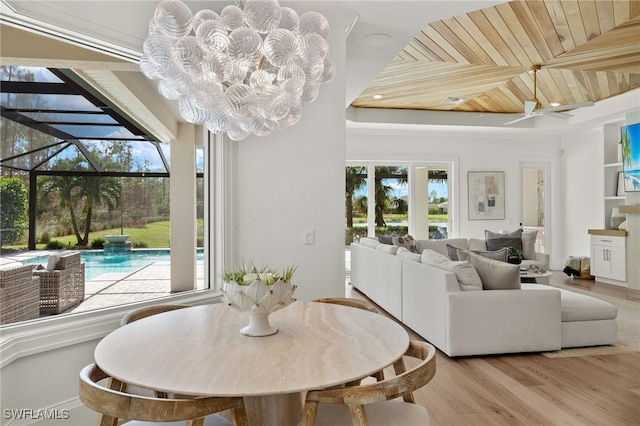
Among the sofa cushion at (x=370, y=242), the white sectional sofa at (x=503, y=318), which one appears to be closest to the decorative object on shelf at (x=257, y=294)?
the white sectional sofa at (x=503, y=318)

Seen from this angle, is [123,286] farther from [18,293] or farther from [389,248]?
[389,248]

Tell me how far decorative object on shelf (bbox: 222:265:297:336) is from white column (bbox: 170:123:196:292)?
56.8 inches

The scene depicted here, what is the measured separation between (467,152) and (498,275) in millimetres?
5120

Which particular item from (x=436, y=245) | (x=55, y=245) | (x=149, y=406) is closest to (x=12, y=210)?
(x=55, y=245)

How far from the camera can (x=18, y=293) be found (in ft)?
7.38

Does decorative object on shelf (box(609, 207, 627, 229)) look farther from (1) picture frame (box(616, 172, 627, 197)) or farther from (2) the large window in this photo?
(2) the large window

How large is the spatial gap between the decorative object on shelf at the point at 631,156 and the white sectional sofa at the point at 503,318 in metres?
3.73

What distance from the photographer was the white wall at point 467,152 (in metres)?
7.80

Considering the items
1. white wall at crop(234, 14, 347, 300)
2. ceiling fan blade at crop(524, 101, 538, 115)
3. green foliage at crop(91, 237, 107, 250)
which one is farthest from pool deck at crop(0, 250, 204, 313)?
ceiling fan blade at crop(524, 101, 538, 115)

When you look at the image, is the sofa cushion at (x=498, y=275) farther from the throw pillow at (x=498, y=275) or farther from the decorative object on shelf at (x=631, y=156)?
the decorative object on shelf at (x=631, y=156)

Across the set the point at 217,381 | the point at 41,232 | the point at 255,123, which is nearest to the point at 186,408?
the point at 217,381

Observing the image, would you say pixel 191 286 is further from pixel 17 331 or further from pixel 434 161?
pixel 434 161

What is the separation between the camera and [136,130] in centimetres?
271

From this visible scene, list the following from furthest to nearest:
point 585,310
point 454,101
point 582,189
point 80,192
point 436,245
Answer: point 582,189
point 454,101
point 436,245
point 585,310
point 80,192
